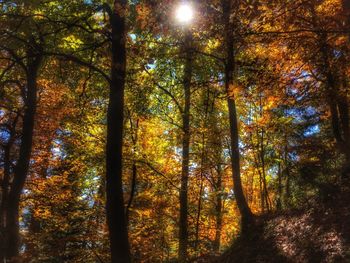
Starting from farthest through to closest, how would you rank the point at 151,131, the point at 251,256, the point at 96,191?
the point at 96,191, the point at 151,131, the point at 251,256

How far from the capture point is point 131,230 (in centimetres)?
1969

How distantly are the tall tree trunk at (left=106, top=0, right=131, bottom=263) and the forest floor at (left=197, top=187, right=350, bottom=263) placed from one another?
3.19 metres

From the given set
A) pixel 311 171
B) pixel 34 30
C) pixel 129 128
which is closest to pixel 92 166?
pixel 129 128

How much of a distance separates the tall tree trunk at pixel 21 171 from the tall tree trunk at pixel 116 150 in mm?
3623

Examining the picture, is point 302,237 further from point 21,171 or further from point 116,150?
point 21,171

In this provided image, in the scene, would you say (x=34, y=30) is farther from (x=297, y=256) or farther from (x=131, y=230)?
(x=131, y=230)

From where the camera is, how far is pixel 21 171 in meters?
14.2

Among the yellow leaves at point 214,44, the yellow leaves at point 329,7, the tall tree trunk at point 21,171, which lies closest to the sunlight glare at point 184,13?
the yellow leaves at point 214,44

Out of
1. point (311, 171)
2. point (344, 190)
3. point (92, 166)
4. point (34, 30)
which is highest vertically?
point (34, 30)

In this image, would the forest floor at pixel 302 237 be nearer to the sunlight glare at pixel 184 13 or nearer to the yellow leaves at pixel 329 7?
the yellow leaves at pixel 329 7

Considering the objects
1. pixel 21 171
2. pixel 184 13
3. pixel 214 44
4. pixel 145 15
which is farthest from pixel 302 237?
pixel 21 171

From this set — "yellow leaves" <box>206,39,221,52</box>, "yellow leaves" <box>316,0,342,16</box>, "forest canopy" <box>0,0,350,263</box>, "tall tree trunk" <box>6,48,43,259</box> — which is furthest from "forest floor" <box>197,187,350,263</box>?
"tall tree trunk" <box>6,48,43,259</box>

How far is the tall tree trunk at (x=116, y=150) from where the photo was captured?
963 centimetres

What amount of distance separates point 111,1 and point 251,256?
910 centimetres
